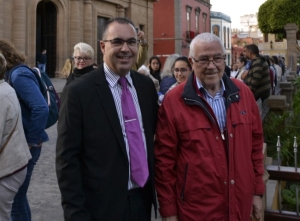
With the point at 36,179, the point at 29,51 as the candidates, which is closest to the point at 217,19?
the point at 29,51

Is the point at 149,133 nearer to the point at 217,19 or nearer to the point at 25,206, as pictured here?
the point at 25,206

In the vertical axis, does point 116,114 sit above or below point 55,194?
above

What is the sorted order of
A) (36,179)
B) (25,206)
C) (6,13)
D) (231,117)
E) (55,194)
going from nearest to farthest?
1. (231,117)
2. (25,206)
3. (55,194)
4. (36,179)
5. (6,13)

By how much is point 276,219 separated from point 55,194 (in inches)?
121

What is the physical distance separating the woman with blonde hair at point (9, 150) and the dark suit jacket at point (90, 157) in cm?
97

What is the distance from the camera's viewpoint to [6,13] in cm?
1827

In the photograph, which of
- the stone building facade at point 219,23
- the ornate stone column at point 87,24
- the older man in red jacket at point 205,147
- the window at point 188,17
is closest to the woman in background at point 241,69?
the older man in red jacket at point 205,147

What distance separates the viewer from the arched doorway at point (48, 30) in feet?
74.5

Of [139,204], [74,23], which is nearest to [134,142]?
[139,204]

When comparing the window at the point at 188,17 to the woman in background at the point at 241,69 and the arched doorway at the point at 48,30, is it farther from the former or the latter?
the woman in background at the point at 241,69

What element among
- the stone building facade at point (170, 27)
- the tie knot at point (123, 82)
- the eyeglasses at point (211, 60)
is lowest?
the tie knot at point (123, 82)

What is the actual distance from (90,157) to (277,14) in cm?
5226

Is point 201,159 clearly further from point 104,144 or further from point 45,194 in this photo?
point 45,194

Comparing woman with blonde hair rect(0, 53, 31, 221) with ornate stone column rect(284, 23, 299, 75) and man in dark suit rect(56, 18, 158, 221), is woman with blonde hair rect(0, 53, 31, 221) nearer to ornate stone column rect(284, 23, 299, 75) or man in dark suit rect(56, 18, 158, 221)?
man in dark suit rect(56, 18, 158, 221)
